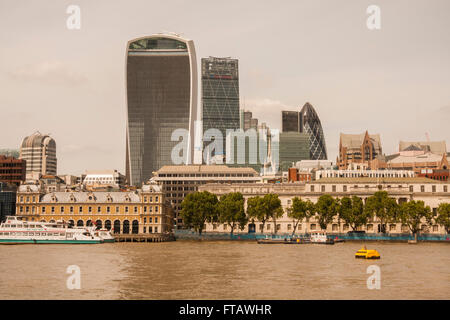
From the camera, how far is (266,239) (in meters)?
176

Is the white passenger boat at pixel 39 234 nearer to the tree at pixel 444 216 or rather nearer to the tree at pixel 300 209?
the tree at pixel 300 209

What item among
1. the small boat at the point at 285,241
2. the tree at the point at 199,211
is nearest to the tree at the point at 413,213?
the small boat at the point at 285,241

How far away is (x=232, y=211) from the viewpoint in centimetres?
19438

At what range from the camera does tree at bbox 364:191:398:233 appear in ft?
603

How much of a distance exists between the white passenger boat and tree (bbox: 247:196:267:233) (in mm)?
51088

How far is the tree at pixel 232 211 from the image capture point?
193375 mm

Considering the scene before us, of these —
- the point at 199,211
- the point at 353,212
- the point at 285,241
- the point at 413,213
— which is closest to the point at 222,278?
the point at 285,241
